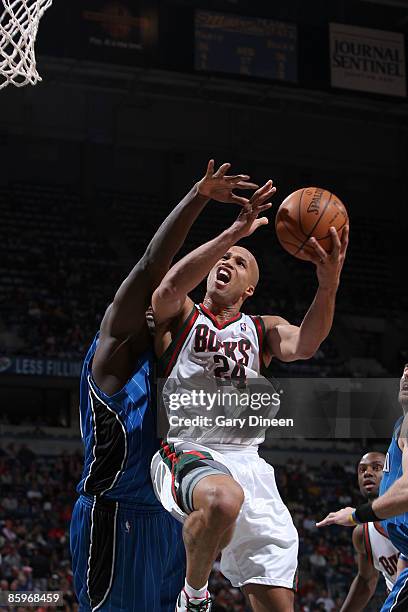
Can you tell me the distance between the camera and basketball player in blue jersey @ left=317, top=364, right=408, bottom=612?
4.04 meters

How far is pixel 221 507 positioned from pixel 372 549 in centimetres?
270

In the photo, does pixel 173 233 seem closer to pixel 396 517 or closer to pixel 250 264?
pixel 250 264

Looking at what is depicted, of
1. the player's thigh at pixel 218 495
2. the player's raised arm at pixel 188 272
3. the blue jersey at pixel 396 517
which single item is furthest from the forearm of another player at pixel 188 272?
the blue jersey at pixel 396 517

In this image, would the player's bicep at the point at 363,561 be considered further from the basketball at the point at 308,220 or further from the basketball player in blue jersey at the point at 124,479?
the basketball at the point at 308,220

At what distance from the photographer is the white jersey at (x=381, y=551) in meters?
5.80

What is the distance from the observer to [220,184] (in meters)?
4.12

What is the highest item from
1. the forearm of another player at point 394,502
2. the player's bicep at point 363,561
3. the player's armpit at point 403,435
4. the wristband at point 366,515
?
the player's armpit at point 403,435

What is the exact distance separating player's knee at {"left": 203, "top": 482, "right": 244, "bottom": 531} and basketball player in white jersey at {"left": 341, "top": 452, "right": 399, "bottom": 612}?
94.4 inches

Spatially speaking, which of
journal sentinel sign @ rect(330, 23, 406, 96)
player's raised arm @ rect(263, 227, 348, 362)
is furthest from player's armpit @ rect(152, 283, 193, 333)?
journal sentinel sign @ rect(330, 23, 406, 96)

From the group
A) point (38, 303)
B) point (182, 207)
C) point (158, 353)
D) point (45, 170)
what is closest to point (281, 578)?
point (158, 353)

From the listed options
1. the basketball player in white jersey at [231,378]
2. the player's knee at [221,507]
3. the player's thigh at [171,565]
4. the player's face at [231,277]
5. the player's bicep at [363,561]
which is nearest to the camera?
the player's knee at [221,507]

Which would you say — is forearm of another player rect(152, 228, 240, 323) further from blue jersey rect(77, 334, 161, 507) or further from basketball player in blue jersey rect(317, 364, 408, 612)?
basketball player in blue jersey rect(317, 364, 408, 612)

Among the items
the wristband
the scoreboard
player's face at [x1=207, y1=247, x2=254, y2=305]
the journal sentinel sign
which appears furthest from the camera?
the journal sentinel sign

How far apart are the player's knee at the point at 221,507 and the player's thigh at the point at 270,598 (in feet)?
2.03
